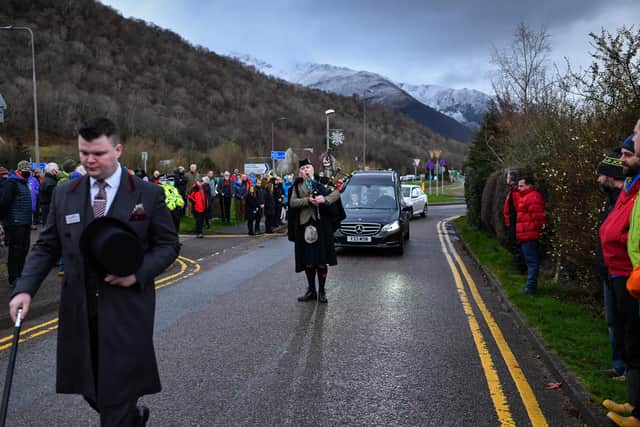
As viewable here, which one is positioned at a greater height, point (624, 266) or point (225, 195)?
point (225, 195)

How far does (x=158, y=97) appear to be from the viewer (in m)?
88.8

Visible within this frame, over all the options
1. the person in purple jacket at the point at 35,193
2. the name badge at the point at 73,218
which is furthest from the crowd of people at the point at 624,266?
the person in purple jacket at the point at 35,193

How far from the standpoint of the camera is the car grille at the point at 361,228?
13531mm

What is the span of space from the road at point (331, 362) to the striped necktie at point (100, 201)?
6.48 ft

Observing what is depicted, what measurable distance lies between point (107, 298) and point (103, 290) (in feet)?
0.15

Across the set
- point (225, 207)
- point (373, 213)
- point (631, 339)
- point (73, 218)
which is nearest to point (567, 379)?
point (631, 339)

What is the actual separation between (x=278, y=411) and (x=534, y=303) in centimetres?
482

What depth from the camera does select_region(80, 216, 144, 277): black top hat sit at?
9.35 ft

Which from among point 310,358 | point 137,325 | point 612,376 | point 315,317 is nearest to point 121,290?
point 137,325

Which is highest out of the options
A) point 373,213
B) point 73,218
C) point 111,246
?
point 73,218

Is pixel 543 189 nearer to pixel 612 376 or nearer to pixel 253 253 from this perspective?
pixel 612 376

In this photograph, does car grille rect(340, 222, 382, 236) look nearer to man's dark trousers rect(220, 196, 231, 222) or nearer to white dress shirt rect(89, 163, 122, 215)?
man's dark trousers rect(220, 196, 231, 222)

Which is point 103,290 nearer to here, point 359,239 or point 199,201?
point 359,239

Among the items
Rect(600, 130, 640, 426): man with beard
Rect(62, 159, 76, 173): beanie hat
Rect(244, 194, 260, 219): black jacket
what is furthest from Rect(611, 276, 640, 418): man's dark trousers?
Rect(244, 194, 260, 219): black jacket
